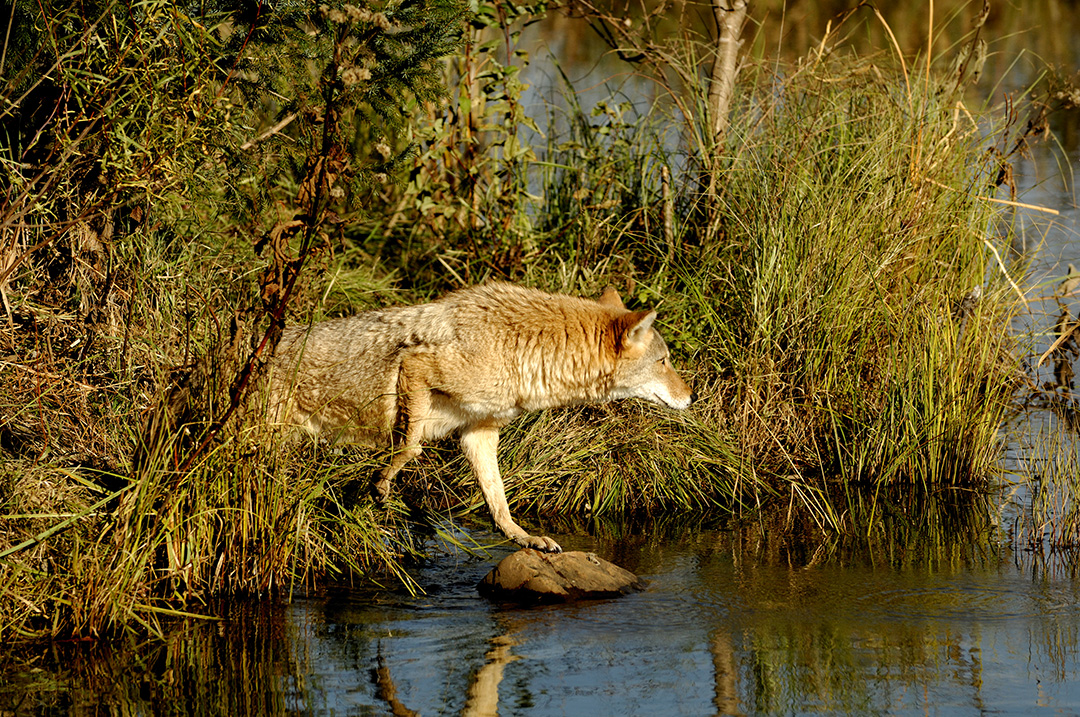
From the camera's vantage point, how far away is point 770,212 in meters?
8.62

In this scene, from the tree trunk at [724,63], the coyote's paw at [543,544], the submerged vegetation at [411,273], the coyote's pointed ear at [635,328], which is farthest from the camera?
the tree trunk at [724,63]

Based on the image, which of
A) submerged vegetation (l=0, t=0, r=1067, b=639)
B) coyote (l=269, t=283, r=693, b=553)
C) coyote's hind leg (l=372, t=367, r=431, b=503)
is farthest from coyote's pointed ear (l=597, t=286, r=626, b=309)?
coyote's hind leg (l=372, t=367, r=431, b=503)

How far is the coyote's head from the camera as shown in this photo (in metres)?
7.36

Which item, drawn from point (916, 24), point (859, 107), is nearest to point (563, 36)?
point (916, 24)

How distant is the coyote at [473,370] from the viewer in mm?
7137

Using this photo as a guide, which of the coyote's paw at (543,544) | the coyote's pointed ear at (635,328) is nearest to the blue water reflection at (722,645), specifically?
the coyote's paw at (543,544)

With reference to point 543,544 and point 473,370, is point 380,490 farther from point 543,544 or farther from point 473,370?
point 543,544

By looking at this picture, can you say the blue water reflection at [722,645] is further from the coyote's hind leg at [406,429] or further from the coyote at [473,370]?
the coyote at [473,370]

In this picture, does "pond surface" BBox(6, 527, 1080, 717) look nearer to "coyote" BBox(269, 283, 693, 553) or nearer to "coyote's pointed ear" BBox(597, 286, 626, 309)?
"coyote" BBox(269, 283, 693, 553)

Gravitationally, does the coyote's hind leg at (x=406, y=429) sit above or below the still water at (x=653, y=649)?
above

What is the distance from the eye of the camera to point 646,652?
18.0 feet

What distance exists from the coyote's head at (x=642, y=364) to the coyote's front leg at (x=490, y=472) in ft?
2.71

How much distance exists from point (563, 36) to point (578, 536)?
1566cm

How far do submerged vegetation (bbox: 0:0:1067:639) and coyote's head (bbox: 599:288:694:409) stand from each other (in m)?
0.54
